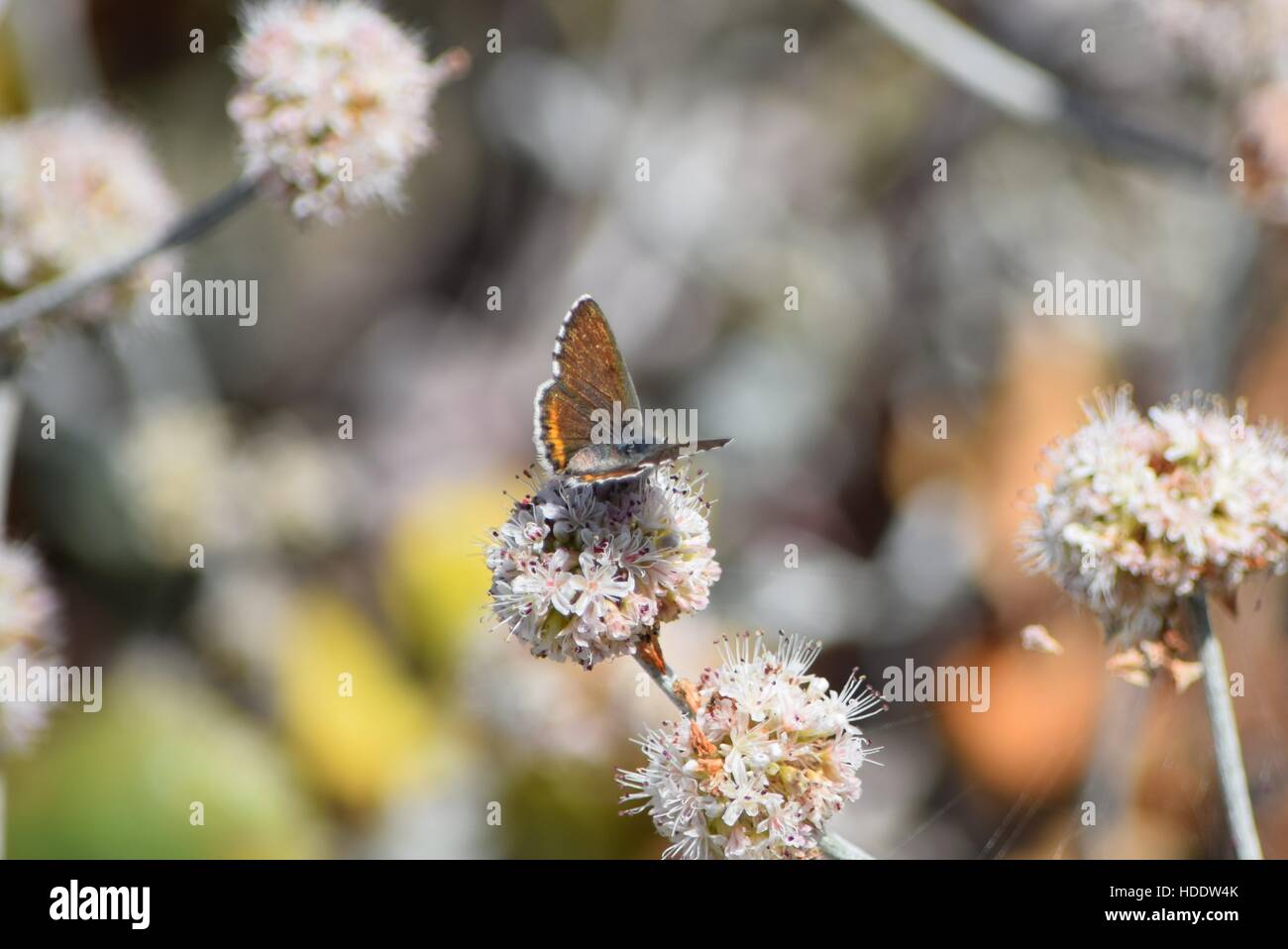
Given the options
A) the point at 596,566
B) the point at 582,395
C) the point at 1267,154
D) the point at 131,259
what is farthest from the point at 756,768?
the point at 1267,154

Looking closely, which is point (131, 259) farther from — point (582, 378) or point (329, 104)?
point (582, 378)

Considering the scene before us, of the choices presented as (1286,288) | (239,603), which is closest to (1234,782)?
(1286,288)

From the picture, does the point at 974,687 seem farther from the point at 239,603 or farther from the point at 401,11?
the point at 401,11

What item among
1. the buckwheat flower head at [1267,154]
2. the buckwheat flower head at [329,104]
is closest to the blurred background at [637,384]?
the buckwheat flower head at [1267,154]

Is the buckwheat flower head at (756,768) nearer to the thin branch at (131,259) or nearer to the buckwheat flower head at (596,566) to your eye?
the buckwheat flower head at (596,566)

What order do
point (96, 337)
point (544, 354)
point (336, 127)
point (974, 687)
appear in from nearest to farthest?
point (336, 127), point (96, 337), point (974, 687), point (544, 354)

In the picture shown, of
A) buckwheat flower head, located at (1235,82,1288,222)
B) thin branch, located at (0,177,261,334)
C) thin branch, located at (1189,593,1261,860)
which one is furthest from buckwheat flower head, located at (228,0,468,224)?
buckwheat flower head, located at (1235,82,1288,222)
